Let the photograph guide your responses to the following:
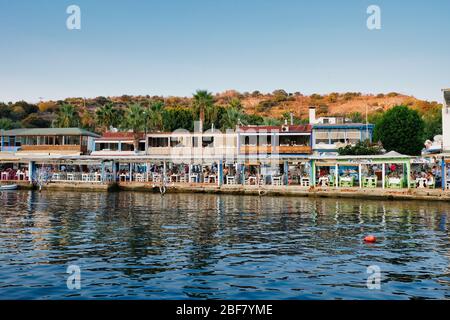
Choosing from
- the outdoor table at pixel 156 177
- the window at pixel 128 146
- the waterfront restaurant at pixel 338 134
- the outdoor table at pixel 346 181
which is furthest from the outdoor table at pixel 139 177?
the waterfront restaurant at pixel 338 134

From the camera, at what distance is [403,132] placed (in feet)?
234

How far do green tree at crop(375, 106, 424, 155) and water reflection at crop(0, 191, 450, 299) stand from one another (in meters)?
38.1

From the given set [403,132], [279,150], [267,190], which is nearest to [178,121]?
[279,150]

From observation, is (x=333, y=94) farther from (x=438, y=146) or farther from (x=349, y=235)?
(x=349, y=235)

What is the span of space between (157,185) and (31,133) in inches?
949

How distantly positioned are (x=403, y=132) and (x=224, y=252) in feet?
192

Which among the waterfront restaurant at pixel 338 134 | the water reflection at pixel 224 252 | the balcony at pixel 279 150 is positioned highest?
the waterfront restaurant at pixel 338 134

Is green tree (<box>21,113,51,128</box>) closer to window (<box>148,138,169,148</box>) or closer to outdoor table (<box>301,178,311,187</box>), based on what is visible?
window (<box>148,138,169,148</box>)

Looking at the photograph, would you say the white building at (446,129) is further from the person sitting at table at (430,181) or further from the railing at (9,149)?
the railing at (9,149)

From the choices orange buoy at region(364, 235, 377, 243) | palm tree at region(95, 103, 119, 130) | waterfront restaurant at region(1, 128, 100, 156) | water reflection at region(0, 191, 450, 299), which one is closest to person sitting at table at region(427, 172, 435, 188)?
water reflection at region(0, 191, 450, 299)

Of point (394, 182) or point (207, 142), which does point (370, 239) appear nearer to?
point (394, 182)

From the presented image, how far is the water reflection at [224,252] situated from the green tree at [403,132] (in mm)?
38051

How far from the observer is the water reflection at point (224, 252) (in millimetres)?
14398
